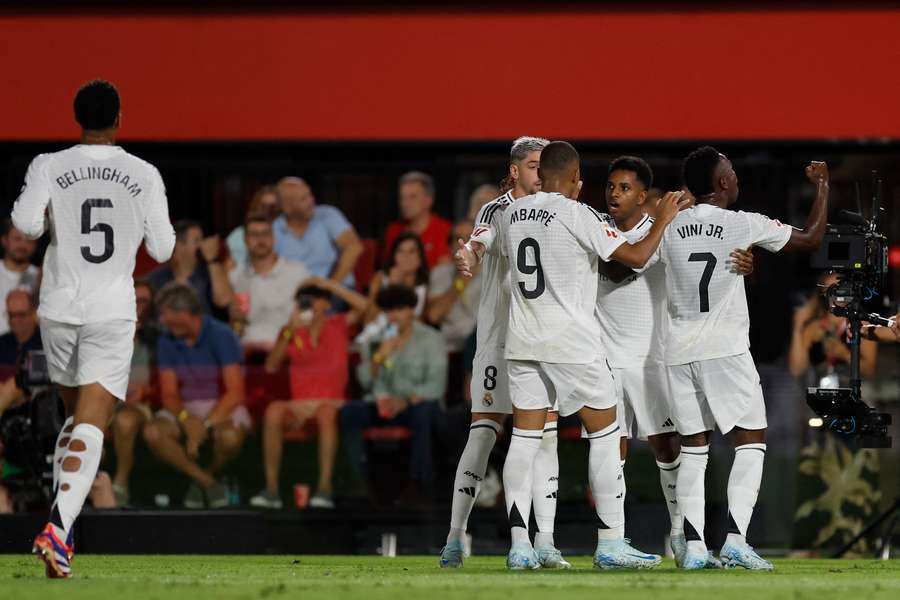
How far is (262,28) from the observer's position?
12.4 meters

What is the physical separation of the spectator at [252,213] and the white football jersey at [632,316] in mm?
4242

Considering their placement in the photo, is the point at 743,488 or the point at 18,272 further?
the point at 18,272

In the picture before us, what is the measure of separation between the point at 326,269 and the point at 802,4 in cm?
405

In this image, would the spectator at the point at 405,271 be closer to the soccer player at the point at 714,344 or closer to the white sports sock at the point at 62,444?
the soccer player at the point at 714,344

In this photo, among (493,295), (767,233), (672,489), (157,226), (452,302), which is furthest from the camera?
(452,302)

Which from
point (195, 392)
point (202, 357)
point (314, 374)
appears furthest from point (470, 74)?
point (195, 392)

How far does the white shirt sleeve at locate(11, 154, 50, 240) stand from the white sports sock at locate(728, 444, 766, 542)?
11.4 ft

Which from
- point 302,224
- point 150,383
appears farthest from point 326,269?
point 150,383

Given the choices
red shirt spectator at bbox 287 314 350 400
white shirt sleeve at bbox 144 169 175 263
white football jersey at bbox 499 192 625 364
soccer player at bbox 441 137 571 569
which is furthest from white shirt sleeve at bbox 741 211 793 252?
red shirt spectator at bbox 287 314 350 400

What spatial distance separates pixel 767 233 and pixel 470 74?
4.80 meters

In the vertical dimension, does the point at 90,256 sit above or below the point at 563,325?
above

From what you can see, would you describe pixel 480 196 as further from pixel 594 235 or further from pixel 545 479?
pixel 594 235

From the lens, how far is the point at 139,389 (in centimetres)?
1194

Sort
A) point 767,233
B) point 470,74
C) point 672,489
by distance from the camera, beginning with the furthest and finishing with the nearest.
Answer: point 470,74
point 672,489
point 767,233
